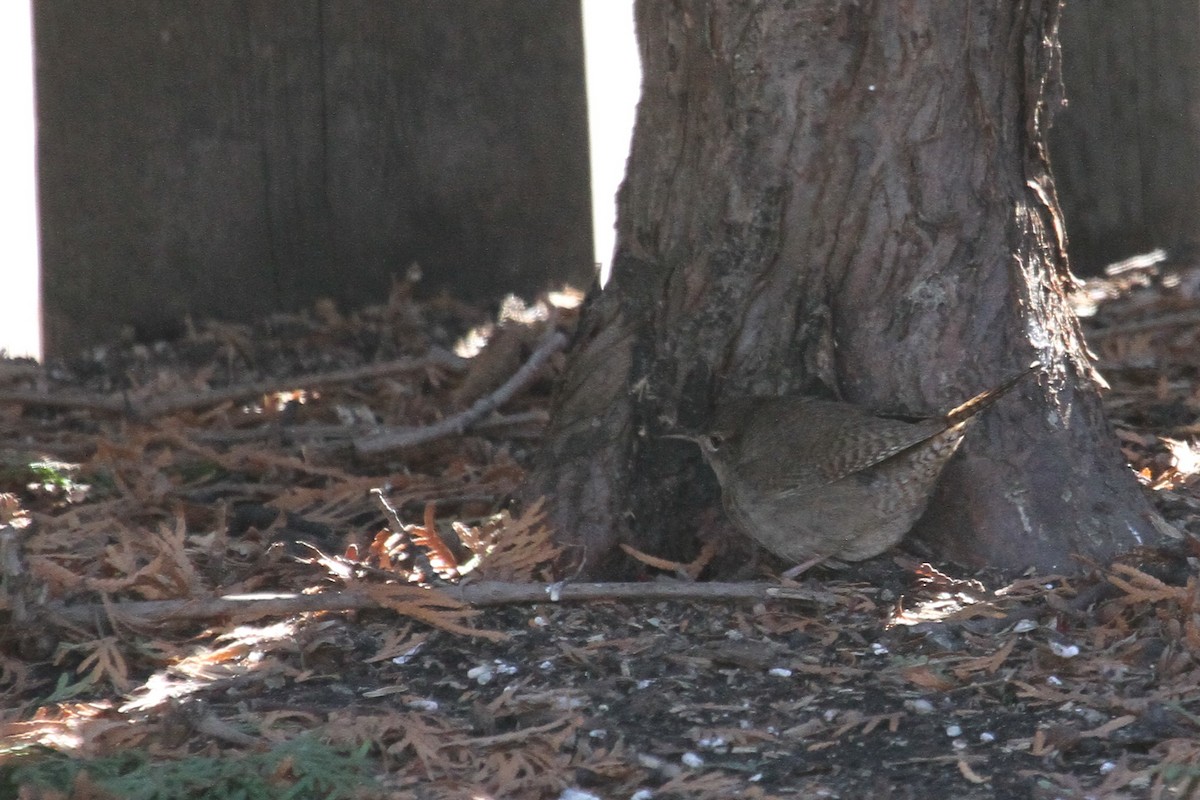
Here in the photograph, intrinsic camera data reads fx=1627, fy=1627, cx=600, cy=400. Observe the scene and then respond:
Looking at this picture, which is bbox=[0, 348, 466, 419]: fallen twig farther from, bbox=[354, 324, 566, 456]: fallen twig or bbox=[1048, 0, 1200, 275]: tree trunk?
bbox=[1048, 0, 1200, 275]: tree trunk

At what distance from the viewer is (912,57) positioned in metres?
4.31

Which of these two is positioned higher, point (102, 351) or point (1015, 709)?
point (102, 351)

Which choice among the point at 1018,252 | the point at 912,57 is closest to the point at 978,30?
the point at 912,57

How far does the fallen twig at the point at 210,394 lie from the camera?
6055mm

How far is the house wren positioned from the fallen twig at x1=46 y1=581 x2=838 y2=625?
258 millimetres

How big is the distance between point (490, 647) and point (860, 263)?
1.47 m

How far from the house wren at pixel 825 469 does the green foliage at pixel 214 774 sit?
1511mm

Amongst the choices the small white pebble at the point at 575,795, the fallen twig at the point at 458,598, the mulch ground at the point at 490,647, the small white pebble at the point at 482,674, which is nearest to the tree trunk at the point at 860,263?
the mulch ground at the point at 490,647

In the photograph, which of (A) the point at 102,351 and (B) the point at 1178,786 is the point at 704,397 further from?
(A) the point at 102,351

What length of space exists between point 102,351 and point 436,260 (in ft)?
4.84

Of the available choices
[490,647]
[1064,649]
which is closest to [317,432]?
[490,647]

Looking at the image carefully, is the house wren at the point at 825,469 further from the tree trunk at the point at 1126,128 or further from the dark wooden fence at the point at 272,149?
the tree trunk at the point at 1126,128

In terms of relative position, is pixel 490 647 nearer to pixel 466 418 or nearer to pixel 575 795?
pixel 575 795

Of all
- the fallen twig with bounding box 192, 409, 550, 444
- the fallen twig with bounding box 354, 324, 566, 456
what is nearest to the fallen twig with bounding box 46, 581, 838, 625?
the fallen twig with bounding box 354, 324, 566, 456
